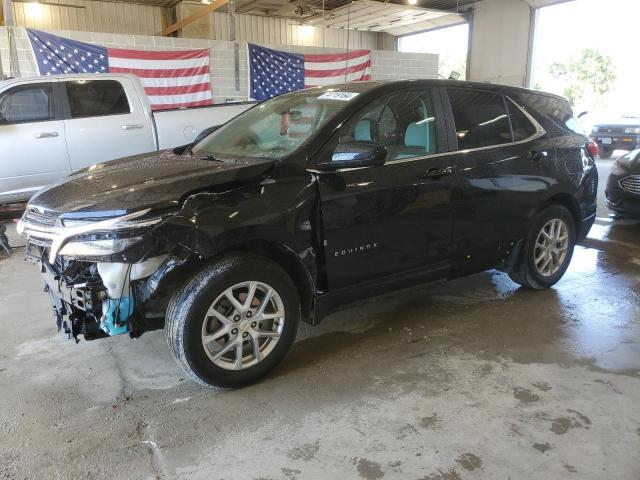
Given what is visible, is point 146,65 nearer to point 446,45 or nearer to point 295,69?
point 295,69

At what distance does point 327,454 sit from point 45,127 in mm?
5614

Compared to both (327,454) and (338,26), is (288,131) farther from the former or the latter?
(338,26)

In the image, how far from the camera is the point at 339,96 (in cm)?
336

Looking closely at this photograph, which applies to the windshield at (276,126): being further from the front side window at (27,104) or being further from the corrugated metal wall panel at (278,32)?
the corrugated metal wall panel at (278,32)

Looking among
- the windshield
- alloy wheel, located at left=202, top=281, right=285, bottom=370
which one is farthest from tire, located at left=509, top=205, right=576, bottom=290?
alloy wheel, located at left=202, top=281, right=285, bottom=370

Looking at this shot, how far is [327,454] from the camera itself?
2383 millimetres

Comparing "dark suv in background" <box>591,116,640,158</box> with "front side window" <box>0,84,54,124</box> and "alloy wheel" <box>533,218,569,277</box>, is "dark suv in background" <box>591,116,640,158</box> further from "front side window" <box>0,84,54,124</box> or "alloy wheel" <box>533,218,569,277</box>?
"front side window" <box>0,84,54,124</box>

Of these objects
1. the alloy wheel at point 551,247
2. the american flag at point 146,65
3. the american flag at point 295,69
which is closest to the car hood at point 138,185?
the alloy wheel at point 551,247

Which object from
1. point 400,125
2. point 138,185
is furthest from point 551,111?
point 138,185

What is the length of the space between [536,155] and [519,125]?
0.26 meters

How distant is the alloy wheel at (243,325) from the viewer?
2.75 m

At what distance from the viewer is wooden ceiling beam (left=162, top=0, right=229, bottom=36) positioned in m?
10.9

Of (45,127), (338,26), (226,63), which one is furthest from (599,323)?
(338,26)

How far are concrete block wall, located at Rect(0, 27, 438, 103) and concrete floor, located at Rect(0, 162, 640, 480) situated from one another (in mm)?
6053
